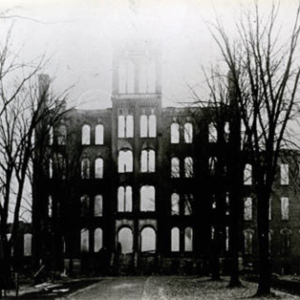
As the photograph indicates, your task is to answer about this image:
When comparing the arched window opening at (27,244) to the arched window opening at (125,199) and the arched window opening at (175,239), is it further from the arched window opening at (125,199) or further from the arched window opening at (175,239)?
the arched window opening at (175,239)

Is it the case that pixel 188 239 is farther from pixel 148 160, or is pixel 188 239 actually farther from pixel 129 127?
pixel 129 127

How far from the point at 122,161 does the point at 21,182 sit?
28937mm

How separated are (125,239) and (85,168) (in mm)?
6090

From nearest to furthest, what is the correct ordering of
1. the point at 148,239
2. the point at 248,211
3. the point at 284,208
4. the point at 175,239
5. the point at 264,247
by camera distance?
the point at 264,247, the point at 175,239, the point at 148,239, the point at 248,211, the point at 284,208

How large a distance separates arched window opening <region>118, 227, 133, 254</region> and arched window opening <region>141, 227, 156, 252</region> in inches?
37.0

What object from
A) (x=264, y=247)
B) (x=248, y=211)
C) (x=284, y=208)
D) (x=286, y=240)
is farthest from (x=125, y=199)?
(x=264, y=247)

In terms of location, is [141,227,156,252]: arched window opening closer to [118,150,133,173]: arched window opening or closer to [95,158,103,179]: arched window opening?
[118,150,133,173]: arched window opening

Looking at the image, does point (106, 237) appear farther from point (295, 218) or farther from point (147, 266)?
point (295, 218)

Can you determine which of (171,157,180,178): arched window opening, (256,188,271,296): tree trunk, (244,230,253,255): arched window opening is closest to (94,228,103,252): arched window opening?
(171,157,180,178): arched window opening

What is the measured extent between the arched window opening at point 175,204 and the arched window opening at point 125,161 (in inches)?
147

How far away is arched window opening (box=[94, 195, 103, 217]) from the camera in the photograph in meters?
50.7

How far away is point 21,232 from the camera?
51.8m

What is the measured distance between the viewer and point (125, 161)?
168ft

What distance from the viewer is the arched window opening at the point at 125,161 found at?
50.8 metres
